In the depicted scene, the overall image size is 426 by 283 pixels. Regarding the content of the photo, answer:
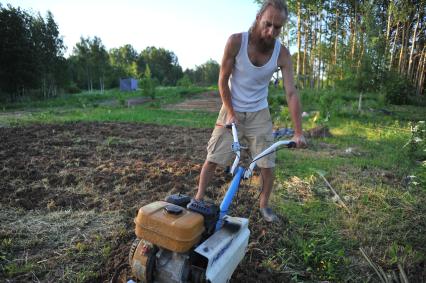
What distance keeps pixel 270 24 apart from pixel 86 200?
2923 millimetres

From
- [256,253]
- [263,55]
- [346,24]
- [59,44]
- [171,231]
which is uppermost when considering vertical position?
[346,24]

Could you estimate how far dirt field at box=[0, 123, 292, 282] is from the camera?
2666 millimetres

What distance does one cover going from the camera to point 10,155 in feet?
19.5

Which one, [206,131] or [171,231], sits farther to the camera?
[206,131]

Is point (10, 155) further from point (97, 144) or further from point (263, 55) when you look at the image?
point (263, 55)

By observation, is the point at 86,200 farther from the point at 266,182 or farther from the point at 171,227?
the point at 171,227

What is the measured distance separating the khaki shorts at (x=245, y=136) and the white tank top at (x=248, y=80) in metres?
0.09

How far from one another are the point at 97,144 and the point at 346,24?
29277 millimetres

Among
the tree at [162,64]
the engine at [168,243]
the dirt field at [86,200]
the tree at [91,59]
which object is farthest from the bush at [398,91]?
the tree at [162,64]

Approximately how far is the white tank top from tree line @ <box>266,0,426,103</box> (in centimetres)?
1178

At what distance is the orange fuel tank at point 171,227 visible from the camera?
1.82 meters

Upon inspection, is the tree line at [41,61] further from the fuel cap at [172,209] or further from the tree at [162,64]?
the fuel cap at [172,209]

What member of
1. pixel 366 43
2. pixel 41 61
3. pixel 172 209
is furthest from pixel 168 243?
pixel 41 61

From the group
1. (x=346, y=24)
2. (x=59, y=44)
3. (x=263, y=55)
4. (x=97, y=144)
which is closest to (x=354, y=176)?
(x=263, y=55)
